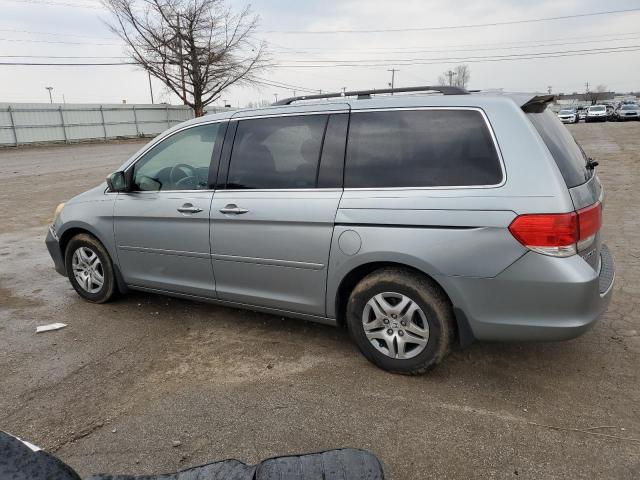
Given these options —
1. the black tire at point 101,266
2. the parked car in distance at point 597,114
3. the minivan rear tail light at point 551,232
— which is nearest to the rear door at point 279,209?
the minivan rear tail light at point 551,232

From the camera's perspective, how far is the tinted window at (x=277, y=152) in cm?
355

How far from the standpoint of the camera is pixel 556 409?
2.93 meters

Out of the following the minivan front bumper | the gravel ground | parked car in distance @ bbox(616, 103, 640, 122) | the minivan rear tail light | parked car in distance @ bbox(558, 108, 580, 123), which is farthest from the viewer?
parked car in distance @ bbox(558, 108, 580, 123)

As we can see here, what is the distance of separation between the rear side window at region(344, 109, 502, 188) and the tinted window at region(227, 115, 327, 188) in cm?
30

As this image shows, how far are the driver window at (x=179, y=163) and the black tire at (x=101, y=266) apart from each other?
2.56 feet

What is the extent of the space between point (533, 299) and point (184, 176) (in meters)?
2.82

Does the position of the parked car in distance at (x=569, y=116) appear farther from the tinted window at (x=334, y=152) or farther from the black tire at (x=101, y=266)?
the black tire at (x=101, y=266)

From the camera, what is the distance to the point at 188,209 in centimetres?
397

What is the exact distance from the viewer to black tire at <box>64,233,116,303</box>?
4.67m

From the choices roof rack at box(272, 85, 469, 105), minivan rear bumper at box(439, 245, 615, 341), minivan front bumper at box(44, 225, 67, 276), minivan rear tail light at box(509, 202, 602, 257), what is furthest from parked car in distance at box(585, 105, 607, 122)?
minivan front bumper at box(44, 225, 67, 276)

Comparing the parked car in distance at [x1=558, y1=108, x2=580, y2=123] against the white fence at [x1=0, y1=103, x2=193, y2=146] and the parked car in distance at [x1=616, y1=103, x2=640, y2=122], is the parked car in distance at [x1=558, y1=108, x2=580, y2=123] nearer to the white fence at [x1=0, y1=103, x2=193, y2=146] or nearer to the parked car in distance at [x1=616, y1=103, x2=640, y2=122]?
the parked car in distance at [x1=616, y1=103, x2=640, y2=122]

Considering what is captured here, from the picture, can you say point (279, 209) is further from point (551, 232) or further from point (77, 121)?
point (77, 121)

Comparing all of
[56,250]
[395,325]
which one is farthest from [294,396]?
[56,250]

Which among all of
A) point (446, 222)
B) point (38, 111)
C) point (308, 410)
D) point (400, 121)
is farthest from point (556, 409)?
point (38, 111)
